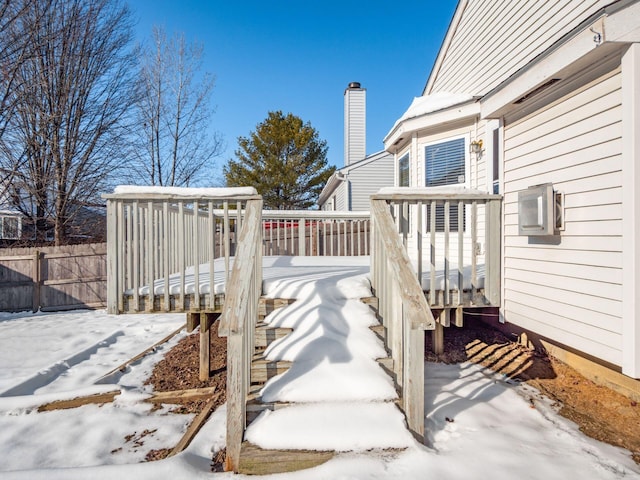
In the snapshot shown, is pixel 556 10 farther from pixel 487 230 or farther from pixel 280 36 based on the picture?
pixel 280 36

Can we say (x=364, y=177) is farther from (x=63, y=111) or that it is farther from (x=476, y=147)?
(x=63, y=111)

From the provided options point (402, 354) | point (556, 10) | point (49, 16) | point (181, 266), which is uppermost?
point (49, 16)

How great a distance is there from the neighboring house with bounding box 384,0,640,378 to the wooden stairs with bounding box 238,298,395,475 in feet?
5.55

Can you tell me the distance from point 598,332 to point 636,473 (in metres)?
1.09

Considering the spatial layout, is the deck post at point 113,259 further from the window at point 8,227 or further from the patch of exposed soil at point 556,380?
the window at point 8,227

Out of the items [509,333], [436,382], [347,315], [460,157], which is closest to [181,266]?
[347,315]

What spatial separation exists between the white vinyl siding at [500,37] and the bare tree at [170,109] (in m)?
8.51

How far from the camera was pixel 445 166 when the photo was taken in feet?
17.2

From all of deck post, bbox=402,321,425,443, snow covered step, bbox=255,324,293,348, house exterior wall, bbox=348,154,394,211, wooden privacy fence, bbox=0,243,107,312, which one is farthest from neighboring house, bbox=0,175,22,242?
→ deck post, bbox=402,321,425,443

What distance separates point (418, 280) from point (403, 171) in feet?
12.6

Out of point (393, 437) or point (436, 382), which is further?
point (436, 382)

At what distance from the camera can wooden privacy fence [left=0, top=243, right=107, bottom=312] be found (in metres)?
7.30

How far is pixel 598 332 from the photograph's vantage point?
265 centimetres

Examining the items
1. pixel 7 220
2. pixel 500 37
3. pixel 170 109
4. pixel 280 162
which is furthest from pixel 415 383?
pixel 280 162
